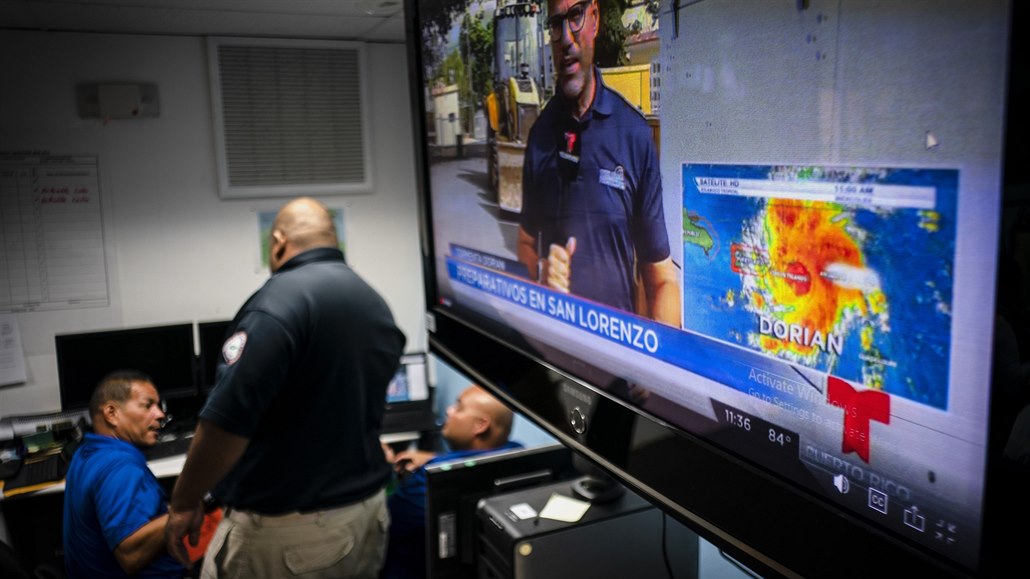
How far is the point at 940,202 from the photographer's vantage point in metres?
0.60

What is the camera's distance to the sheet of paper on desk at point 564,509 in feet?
4.65

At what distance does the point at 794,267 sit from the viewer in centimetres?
75

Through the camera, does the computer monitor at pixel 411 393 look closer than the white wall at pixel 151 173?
No

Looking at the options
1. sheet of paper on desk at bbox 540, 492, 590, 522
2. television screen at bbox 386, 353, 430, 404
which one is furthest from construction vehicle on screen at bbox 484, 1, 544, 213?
television screen at bbox 386, 353, 430, 404

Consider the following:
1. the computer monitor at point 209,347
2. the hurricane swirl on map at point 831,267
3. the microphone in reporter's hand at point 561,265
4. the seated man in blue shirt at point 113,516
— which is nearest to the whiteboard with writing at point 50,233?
the computer monitor at point 209,347

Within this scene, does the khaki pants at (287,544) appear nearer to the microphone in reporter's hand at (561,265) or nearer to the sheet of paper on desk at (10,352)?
the microphone in reporter's hand at (561,265)

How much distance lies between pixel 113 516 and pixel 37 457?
128 centimetres

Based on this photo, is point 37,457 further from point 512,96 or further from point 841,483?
point 841,483

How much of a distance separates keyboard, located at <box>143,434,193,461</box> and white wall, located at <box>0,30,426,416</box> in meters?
0.63

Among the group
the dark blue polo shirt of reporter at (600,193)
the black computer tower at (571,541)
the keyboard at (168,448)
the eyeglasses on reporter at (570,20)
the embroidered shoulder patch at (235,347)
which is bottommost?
the keyboard at (168,448)

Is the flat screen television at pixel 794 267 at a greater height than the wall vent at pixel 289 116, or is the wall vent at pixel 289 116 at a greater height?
the wall vent at pixel 289 116

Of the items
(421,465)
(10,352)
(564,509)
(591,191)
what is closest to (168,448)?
(10,352)

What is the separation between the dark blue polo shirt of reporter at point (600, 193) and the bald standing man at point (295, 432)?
110 cm

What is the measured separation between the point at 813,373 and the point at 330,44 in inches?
138
